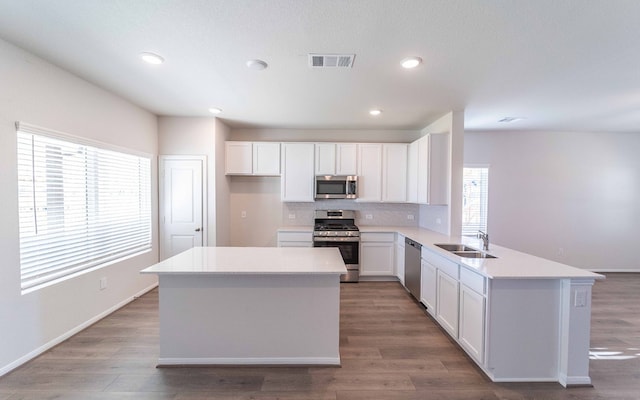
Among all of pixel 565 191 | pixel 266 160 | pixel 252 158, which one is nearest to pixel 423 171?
pixel 266 160

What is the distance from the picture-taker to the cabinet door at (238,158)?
4562mm

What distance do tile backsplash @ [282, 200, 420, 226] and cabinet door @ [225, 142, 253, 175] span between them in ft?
3.18

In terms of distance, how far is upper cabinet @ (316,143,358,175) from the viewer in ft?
15.1

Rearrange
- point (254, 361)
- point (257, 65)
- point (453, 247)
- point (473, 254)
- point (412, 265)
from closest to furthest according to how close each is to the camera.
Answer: point (254, 361) < point (257, 65) < point (473, 254) < point (453, 247) < point (412, 265)

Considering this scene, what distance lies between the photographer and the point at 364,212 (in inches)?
195

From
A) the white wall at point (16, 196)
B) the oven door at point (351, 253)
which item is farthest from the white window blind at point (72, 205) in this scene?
the oven door at point (351, 253)

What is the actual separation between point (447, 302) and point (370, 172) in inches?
98.8

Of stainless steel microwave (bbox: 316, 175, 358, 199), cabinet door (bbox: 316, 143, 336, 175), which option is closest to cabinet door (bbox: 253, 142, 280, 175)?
cabinet door (bbox: 316, 143, 336, 175)

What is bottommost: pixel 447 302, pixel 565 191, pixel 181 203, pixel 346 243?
pixel 447 302

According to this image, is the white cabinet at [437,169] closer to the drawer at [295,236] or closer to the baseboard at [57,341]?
the drawer at [295,236]

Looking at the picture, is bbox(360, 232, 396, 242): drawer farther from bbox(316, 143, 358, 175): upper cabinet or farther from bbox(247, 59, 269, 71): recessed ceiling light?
bbox(247, 59, 269, 71): recessed ceiling light

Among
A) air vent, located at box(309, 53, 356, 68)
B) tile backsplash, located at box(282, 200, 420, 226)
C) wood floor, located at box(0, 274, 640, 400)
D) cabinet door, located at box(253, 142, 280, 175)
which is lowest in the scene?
wood floor, located at box(0, 274, 640, 400)

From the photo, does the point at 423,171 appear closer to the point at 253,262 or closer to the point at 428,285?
the point at 428,285

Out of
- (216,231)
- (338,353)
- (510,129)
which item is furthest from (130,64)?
(510,129)
